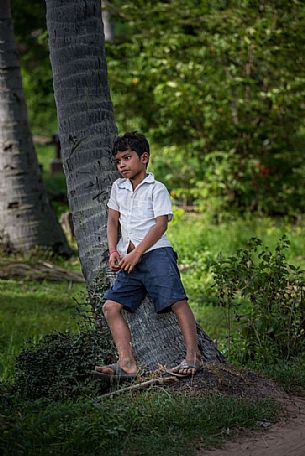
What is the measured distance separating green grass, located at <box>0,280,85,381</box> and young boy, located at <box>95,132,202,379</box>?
153 cm

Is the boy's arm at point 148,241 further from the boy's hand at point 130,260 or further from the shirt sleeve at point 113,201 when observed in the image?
the shirt sleeve at point 113,201

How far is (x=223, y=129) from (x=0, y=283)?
700cm

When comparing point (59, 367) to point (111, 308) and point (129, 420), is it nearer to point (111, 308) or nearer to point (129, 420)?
point (111, 308)

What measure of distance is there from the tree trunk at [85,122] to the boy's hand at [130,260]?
639 millimetres

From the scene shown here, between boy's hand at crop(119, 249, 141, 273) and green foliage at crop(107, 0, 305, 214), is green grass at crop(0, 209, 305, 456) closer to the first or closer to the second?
boy's hand at crop(119, 249, 141, 273)

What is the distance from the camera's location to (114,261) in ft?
22.1

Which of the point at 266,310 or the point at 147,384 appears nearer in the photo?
the point at 147,384

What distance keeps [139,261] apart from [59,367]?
0.91m

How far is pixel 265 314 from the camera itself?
7969 mm

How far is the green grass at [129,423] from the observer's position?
17.6 ft

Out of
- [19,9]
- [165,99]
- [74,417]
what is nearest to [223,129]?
[165,99]

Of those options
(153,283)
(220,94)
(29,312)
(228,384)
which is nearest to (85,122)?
(153,283)

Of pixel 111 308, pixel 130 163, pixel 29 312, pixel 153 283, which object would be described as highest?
pixel 130 163

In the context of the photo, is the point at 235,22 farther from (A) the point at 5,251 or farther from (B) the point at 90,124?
(B) the point at 90,124
